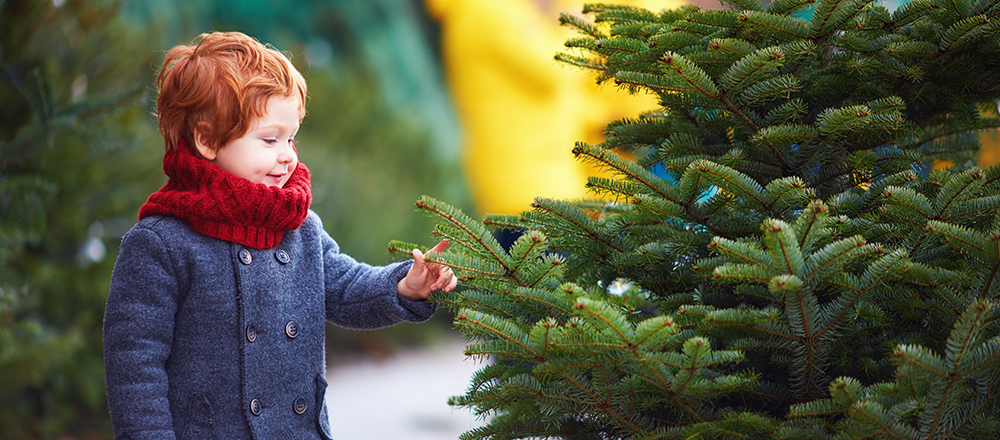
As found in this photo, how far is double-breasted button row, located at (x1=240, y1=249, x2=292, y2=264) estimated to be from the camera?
1.16 m

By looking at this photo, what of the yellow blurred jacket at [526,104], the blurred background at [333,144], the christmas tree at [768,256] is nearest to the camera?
the christmas tree at [768,256]

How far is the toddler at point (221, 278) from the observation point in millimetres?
1104

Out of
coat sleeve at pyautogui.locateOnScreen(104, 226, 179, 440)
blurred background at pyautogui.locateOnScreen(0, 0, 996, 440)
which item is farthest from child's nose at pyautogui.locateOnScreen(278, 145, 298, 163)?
blurred background at pyautogui.locateOnScreen(0, 0, 996, 440)

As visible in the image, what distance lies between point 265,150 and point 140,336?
345 millimetres

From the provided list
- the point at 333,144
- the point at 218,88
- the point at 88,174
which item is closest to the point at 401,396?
the point at 333,144

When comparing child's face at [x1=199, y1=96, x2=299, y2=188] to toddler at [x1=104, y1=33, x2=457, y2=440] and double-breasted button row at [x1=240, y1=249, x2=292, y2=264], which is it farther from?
double-breasted button row at [x1=240, y1=249, x2=292, y2=264]

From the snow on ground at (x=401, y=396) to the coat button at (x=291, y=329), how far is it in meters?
1.86

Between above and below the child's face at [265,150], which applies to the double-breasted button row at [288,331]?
below

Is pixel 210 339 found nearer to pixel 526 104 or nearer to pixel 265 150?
pixel 265 150

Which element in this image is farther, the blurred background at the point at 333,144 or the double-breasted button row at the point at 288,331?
A: the blurred background at the point at 333,144

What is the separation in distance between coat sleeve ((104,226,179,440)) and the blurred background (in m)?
0.48

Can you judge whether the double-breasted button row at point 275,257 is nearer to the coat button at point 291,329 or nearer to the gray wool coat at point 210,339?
the gray wool coat at point 210,339

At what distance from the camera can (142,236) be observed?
1.13m

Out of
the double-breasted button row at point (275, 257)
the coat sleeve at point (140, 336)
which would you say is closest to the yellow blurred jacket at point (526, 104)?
the double-breasted button row at point (275, 257)
